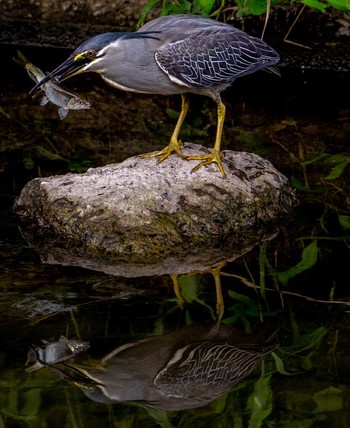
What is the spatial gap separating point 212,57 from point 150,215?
115cm

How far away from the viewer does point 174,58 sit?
22.0ft

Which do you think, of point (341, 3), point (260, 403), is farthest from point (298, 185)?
point (260, 403)

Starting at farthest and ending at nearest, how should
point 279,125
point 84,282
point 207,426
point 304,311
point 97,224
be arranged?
point 279,125 < point 97,224 < point 84,282 < point 304,311 < point 207,426

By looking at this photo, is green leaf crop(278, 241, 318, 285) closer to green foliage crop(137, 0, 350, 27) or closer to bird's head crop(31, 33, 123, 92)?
bird's head crop(31, 33, 123, 92)

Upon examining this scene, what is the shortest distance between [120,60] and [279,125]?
2.64 metres

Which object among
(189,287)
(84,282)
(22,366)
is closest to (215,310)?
(189,287)

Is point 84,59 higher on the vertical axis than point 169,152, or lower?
higher

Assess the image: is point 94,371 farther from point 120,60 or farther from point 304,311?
point 120,60

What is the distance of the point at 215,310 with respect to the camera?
5781 millimetres

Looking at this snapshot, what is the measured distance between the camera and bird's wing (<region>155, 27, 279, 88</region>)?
22.1 ft

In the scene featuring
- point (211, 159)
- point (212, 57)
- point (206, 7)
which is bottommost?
point (211, 159)

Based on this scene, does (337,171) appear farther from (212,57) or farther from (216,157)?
(212,57)

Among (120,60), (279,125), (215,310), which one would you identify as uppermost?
(120,60)

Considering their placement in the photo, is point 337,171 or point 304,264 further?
point 337,171
